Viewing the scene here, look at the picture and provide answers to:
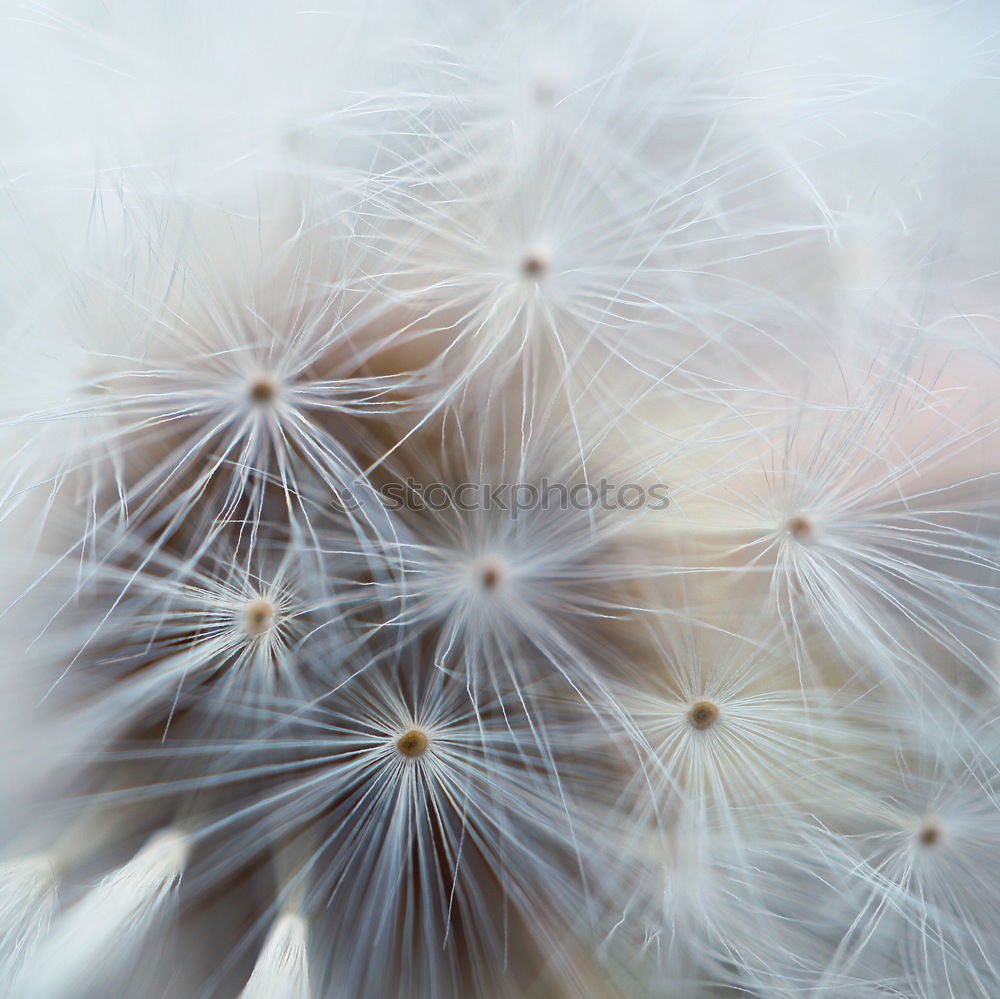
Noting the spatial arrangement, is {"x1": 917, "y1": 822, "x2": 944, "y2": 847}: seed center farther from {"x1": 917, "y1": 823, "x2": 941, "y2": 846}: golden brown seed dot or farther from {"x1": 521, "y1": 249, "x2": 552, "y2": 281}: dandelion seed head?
{"x1": 521, "y1": 249, "x2": 552, "y2": 281}: dandelion seed head

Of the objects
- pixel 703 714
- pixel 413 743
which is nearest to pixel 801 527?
pixel 703 714

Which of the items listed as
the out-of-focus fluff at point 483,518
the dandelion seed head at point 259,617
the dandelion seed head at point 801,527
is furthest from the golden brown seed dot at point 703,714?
the dandelion seed head at point 259,617

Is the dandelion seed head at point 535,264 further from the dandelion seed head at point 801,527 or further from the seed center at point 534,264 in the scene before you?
the dandelion seed head at point 801,527

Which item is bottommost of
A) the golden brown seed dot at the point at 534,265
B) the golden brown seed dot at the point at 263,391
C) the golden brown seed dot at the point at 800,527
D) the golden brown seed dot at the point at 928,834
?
the golden brown seed dot at the point at 928,834

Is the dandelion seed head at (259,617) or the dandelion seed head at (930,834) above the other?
the dandelion seed head at (259,617)

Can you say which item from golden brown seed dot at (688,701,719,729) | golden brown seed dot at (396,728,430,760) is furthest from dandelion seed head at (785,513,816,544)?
golden brown seed dot at (396,728,430,760)

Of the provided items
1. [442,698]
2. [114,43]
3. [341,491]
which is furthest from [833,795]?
[114,43]
